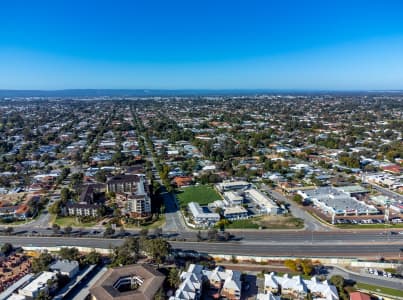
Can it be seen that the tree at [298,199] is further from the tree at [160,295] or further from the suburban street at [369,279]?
the tree at [160,295]

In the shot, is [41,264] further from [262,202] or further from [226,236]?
[262,202]

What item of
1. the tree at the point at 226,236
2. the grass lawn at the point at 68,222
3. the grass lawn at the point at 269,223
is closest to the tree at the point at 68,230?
the grass lawn at the point at 68,222

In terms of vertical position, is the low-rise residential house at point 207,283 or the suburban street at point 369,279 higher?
the low-rise residential house at point 207,283

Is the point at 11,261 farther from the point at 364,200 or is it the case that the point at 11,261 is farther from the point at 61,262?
the point at 364,200

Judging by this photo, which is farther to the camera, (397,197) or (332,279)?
(397,197)

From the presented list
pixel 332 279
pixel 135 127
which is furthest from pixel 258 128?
pixel 332 279

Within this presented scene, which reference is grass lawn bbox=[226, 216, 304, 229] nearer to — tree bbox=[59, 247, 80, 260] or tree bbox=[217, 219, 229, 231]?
tree bbox=[217, 219, 229, 231]
